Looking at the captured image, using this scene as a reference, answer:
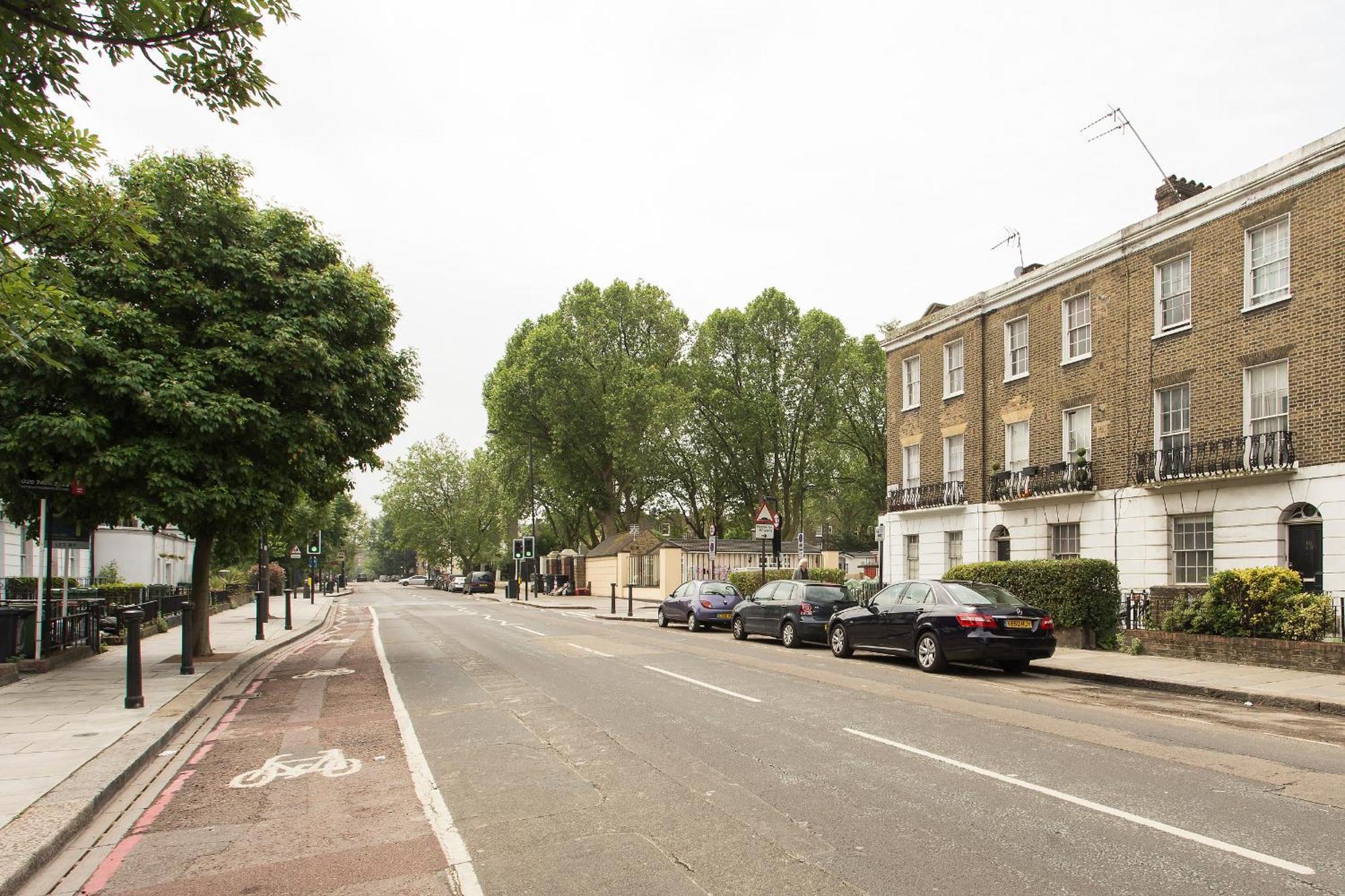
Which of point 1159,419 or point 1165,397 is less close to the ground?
point 1165,397

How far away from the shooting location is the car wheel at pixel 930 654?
14.2 meters

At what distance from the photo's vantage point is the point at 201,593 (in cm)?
1562

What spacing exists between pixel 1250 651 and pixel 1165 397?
7776mm

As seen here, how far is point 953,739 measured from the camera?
830cm

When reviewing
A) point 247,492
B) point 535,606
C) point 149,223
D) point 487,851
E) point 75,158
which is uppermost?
point 149,223

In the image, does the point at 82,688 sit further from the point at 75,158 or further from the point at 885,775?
the point at 885,775

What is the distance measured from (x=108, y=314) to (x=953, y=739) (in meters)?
12.1

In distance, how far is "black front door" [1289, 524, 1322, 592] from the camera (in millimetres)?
16750

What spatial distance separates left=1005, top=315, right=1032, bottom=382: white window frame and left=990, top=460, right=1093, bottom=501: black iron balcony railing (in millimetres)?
2764

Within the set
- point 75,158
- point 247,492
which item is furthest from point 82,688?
point 75,158

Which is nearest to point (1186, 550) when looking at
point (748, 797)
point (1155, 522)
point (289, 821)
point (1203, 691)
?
point (1155, 522)

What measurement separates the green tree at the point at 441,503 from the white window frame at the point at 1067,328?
66688mm

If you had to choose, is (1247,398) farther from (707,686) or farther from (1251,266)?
(707,686)

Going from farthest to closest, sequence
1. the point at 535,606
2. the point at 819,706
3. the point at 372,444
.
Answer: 1. the point at 535,606
2. the point at 372,444
3. the point at 819,706
